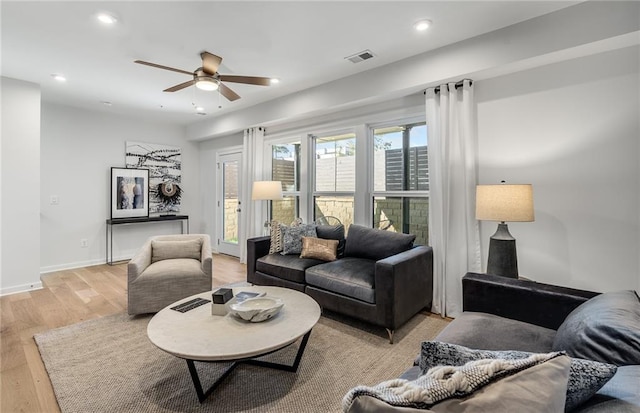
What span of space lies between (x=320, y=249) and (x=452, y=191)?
147 cm

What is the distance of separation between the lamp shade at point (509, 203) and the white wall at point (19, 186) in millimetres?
5000

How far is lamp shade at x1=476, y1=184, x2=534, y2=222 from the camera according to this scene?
7.35ft

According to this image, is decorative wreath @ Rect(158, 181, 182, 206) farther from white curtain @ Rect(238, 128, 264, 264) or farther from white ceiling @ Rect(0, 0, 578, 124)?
white ceiling @ Rect(0, 0, 578, 124)

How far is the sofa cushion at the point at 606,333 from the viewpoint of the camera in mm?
967

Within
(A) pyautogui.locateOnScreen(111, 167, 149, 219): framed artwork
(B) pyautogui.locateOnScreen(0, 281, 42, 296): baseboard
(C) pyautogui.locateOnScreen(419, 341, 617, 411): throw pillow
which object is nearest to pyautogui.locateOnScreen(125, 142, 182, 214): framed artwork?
(A) pyautogui.locateOnScreen(111, 167, 149, 219): framed artwork

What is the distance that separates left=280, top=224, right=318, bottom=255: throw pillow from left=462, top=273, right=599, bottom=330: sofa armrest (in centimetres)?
188

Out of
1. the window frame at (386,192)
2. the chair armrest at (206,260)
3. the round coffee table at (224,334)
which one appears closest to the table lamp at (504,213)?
the window frame at (386,192)

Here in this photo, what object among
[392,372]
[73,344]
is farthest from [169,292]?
[392,372]

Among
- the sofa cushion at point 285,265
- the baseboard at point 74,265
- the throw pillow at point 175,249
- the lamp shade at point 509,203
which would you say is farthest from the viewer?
the baseboard at point 74,265

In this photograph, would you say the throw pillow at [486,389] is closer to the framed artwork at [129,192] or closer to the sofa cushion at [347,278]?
the sofa cushion at [347,278]

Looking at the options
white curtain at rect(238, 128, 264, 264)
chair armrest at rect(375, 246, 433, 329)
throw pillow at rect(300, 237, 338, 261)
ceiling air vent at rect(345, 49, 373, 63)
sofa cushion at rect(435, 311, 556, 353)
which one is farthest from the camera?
white curtain at rect(238, 128, 264, 264)

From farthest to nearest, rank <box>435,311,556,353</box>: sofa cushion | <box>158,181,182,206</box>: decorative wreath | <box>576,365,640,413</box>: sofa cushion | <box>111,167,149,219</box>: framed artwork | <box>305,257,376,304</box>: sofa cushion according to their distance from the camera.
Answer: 1. <box>158,181,182,206</box>: decorative wreath
2. <box>111,167,149,219</box>: framed artwork
3. <box>305,257,376,304</box>: sofa cushion
4. <box>435,311,556,353</box>: sofa cushion
5. <box>576,365,640,413</box>: sofa cushion

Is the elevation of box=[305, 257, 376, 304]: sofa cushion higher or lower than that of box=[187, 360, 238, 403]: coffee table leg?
higher

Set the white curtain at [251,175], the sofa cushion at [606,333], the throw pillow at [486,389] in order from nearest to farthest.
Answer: the throw pillow at [486,389] < the sofa cushion at [606,333] < the white curtain at [251,175]
